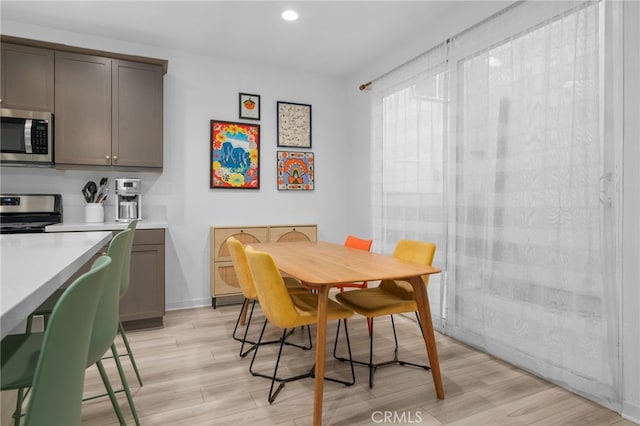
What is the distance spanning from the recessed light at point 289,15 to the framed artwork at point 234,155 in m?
1.34

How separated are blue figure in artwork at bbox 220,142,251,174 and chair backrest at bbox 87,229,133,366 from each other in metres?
2.91

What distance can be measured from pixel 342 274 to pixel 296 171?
2.85 metres

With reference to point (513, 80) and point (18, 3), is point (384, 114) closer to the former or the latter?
point (513, 80)

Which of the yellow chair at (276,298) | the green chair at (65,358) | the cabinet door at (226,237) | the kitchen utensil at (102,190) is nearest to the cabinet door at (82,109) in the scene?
the kitchen utensil at (102,190)

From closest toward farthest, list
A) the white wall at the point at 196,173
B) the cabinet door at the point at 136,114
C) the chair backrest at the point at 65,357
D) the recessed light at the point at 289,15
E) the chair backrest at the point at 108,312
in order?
the chair backrest at the point at 65,357 → the chair backrest at the point at 108,312 → the recessed light at the point at 289,15 → the cabinet door at the point at 136,114 → the white wall at the point at 196,173

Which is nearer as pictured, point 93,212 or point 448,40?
point 448,40

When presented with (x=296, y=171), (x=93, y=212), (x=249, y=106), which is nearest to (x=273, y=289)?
(x=93, y=212)

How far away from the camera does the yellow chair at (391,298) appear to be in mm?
2162

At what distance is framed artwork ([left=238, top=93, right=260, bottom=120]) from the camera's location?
4.23 m

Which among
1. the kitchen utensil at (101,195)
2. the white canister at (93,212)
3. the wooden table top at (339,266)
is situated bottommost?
the wooden table top at (339,266)

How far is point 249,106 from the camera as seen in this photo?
14.0 feet

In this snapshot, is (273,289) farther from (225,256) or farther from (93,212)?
(93,212)

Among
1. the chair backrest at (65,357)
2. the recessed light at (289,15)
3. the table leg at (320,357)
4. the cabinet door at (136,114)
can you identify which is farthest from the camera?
the cabinet door at (136,114)

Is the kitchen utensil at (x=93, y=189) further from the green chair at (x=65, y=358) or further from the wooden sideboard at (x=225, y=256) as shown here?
the green chair at (x=65, y=358)
